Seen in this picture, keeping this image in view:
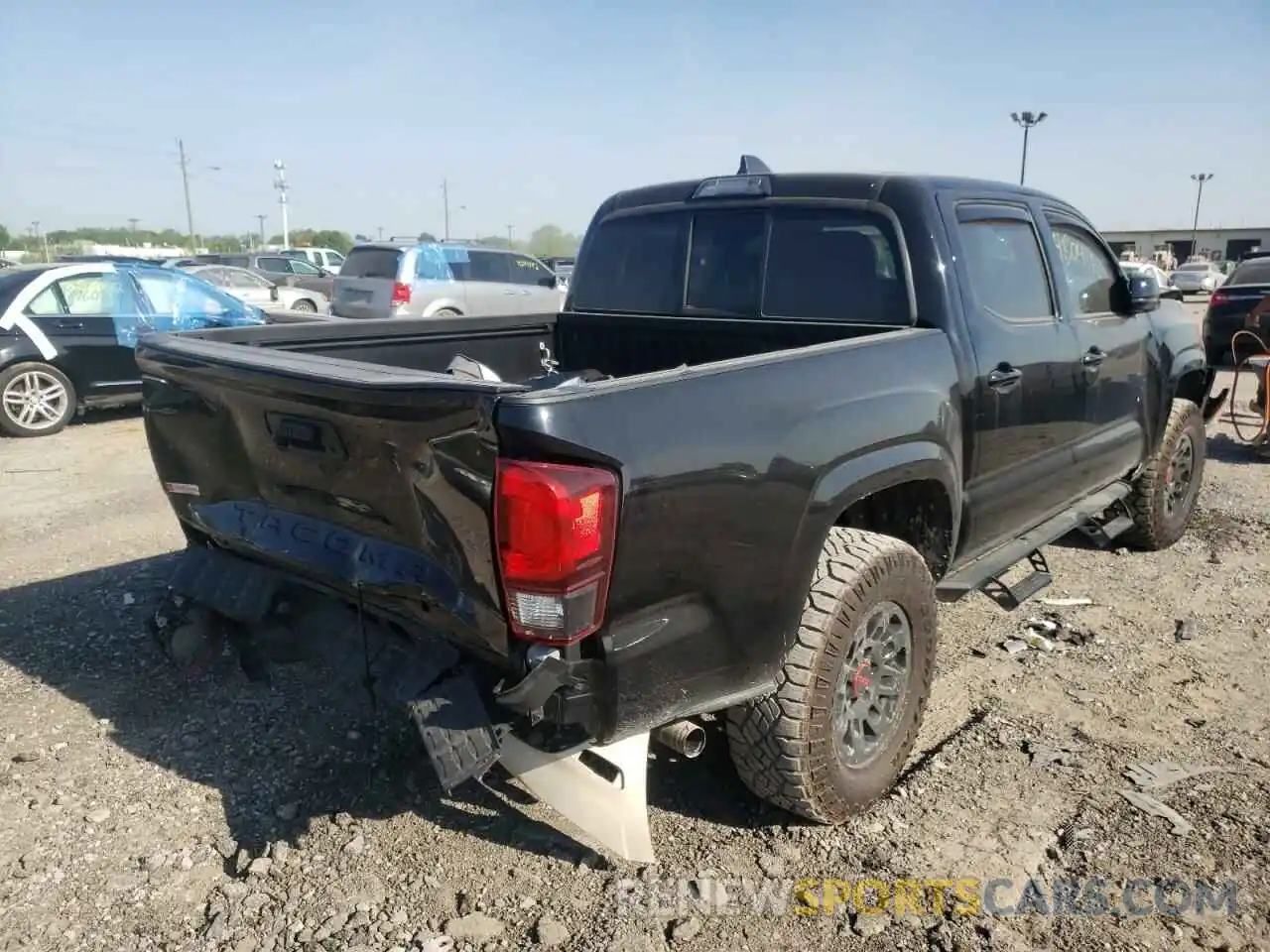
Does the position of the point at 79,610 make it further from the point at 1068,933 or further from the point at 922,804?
the point at 1068,933

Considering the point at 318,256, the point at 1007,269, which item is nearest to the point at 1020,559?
the point at 1007,269

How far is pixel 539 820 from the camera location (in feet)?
9.81

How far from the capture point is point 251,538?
2885mm

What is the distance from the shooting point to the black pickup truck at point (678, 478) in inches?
85.7

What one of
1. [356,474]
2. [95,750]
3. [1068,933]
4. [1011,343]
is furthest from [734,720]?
[95,750]

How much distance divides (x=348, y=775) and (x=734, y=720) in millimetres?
1351

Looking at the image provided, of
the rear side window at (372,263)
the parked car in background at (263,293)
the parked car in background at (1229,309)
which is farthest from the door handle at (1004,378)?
the parked car in background at (263,293)

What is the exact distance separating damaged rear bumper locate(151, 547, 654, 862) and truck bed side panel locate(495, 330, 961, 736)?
0.17 metres

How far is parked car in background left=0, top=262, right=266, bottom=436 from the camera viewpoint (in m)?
8.83

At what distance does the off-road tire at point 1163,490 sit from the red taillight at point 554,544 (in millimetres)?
4133

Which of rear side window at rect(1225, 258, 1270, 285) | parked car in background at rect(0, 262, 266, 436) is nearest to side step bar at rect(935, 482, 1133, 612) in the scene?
parked car in background at rect(0, 262, 266, 436)

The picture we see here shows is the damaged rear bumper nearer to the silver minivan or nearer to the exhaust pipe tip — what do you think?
Result: the exhaust pipe tip

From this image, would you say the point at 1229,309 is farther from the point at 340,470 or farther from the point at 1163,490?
the point at 340,470

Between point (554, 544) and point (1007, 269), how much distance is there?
2.65 metres
